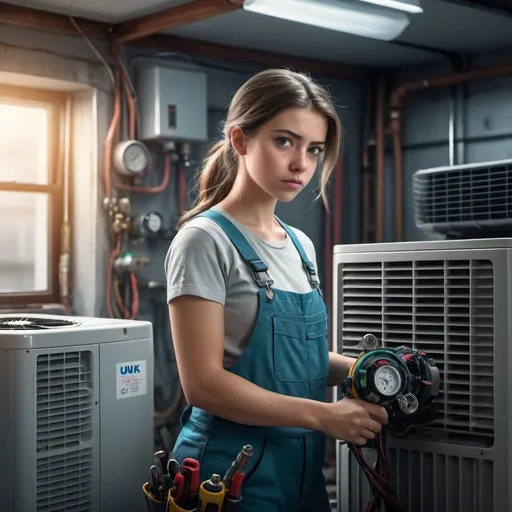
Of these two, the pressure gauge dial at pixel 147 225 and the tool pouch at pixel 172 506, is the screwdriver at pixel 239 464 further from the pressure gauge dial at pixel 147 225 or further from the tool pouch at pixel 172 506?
the pressure gauge dial at pixel 147 225

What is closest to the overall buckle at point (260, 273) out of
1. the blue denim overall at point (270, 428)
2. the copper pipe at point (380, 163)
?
the blue denim overall at point (270, 428)

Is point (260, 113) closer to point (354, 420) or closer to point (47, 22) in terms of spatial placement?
point (354, 420)

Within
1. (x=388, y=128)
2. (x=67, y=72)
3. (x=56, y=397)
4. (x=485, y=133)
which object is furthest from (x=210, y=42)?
(x=56, y=397)

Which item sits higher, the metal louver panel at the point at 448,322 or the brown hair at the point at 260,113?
the brown hair at the point at 260,113

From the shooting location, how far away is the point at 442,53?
4844 millimetres

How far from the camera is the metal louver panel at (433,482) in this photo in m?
1.92

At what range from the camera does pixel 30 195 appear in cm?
434

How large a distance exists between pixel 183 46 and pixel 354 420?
3229 mm

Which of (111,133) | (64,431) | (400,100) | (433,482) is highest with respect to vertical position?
(400,100)

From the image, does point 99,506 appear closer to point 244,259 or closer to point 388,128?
point 244,259

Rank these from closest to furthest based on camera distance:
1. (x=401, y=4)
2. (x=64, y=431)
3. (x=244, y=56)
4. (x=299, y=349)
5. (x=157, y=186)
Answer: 1. (x=299, y=349)
2. (x=64, y=431)
3. (x=401, y=4)
4. (x=157, y=186)
5. (x=244, y=56)

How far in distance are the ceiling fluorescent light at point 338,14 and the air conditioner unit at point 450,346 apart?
5.21 feet

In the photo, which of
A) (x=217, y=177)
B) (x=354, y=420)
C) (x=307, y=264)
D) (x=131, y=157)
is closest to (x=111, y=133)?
(x=131, y=157)

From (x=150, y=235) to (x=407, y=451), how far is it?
8.39 ft
